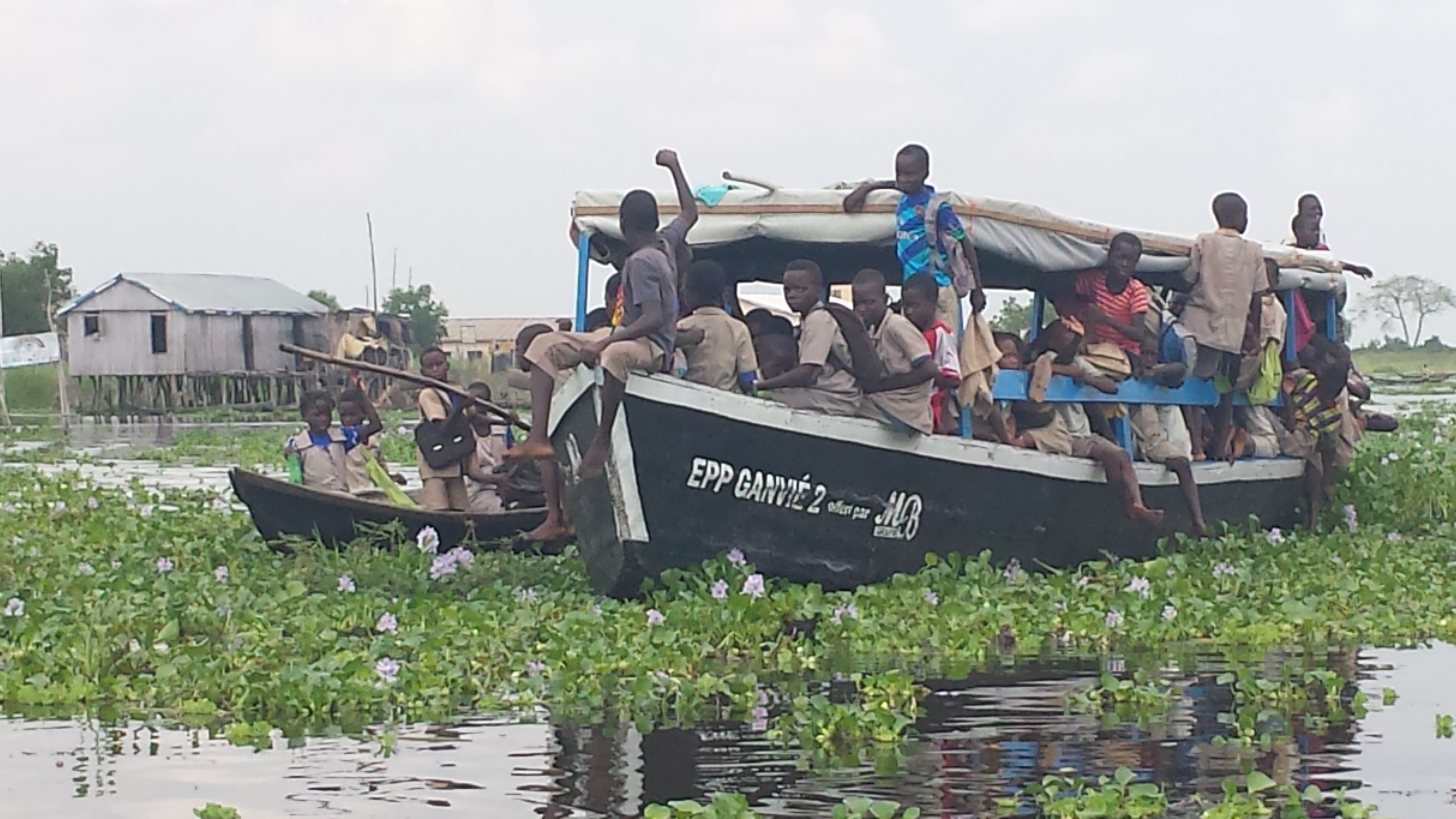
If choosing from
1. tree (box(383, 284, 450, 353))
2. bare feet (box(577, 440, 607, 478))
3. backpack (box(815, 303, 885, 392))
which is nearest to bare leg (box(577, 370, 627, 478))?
bare feet (box(577, 440, 607, 478))

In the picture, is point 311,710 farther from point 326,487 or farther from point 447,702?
point 326,487

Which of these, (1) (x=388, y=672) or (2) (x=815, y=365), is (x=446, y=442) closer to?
(2) (x=815, y=365)

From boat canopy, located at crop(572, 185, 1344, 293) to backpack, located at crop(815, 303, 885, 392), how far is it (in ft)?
1.96

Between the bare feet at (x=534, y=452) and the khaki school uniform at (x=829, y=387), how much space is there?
1.06 metres

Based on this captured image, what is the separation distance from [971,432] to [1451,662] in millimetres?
2960

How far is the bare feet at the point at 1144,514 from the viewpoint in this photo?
11.0 metres

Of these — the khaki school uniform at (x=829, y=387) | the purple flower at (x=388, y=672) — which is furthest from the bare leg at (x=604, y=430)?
the purple flower at (x=388, y=672)

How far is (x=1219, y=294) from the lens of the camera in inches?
457

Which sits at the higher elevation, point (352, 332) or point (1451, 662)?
point (352, 332)

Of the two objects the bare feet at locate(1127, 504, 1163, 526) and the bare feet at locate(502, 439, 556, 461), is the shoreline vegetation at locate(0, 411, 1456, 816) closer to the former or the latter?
the bare feet at locate(1127, 504, 1163, 526)

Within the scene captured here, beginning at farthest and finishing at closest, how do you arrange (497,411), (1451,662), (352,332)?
Result: (352,332), (497,411), (1451,662)

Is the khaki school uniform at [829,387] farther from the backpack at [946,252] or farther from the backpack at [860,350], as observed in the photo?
the backpack at [946,252]

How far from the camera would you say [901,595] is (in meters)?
9.34

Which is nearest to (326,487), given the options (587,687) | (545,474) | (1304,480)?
(545,474)
